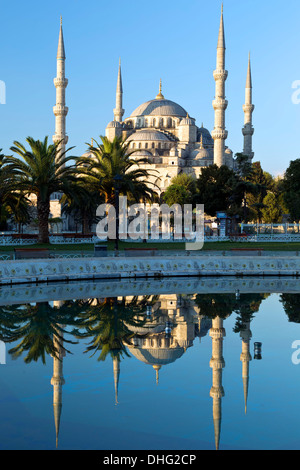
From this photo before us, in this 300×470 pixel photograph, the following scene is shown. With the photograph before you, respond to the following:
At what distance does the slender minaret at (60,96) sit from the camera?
181 feet

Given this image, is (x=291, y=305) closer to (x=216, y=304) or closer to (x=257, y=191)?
(x=216, y=304)

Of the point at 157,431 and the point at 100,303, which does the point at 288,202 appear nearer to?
the point at 100,303

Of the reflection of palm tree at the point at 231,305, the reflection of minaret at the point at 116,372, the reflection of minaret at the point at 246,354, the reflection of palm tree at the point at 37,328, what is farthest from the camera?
the reflection of palm tree at the point at 231,305

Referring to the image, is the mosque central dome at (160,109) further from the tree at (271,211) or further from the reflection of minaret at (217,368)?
the reflection of minaret at (217,368)

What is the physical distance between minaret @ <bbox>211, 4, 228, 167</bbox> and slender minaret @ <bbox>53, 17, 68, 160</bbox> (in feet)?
49.0

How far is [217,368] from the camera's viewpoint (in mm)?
9102

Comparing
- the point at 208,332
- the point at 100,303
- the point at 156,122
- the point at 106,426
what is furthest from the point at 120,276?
the point at 156,122

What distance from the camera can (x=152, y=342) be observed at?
35.5 ft

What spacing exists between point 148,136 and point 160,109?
9124mm

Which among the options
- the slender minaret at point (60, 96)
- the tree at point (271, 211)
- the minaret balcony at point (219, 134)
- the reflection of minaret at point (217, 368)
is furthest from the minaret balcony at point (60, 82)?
the reflection of minaret at point (217, 368)

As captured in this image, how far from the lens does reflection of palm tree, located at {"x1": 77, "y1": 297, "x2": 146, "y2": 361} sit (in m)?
10.5

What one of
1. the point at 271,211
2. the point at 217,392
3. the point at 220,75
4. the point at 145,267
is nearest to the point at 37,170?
the point at 145,267

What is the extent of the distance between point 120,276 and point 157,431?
14.8 m

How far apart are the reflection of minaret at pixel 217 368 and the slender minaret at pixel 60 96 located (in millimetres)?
44924
